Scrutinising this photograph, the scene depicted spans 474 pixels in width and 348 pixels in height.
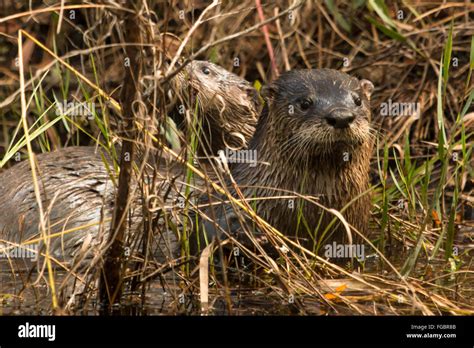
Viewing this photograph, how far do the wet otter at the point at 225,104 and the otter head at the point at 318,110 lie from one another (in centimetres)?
71

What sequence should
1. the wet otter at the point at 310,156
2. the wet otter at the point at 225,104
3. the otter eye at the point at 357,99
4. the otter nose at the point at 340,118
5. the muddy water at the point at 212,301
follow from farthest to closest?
1. the wet otter at the point at 225,104
2. the otter eye at the point at 357,99
3. the wet otter at the point at 310,156
4. the otter nose at the point at 340,118
5. the muddy water at the point at 212,301

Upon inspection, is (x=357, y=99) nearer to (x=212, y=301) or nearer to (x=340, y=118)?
(x=340, y=118)

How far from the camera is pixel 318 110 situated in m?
3.80

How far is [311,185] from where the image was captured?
391cm

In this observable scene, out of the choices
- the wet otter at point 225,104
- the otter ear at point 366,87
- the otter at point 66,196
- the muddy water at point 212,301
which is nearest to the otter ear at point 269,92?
the otter at point 66,196

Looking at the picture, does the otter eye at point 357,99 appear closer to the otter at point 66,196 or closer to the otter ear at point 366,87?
the otter ear at point 366,87

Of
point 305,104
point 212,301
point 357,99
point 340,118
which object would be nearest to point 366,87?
point 357,99

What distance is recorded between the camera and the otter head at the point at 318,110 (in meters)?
3.71

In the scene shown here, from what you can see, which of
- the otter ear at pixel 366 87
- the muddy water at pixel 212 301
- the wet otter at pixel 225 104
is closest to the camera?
the muddy water at pixel 212 301

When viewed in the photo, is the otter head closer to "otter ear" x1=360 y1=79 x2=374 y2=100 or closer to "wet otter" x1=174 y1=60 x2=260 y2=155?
"otter ear" x1=360 y1=79 x2=374 y2=100

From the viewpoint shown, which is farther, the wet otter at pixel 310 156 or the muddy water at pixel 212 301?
the wet otter at pixel 310 156

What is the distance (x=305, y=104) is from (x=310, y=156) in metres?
0.19
